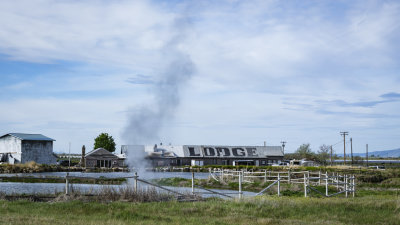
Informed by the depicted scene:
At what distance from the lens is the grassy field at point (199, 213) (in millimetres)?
16269

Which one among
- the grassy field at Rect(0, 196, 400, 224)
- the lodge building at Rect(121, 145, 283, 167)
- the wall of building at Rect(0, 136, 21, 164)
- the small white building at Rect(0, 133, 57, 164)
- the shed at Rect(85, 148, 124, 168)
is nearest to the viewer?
the grassy field at Rect(0, 196, 400, 224)

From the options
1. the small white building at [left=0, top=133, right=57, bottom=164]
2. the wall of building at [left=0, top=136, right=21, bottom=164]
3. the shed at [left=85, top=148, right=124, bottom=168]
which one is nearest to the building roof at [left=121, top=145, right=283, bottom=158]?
the shed at [left=85, top=148, right=124, bottom=168]

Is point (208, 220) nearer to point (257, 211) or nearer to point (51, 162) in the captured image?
point (257, 211)

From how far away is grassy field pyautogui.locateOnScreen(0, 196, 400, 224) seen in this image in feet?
53.4

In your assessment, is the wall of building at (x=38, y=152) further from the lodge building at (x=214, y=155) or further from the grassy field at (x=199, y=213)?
the grassy field at (x=199, y=213)

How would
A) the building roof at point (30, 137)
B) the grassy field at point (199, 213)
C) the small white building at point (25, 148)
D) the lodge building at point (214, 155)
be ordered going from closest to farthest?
the grassy field at point (199, 213)
the small white building at point (25, 148)
the building roof at point (30, 137)
the lodge building at point (214, 155)

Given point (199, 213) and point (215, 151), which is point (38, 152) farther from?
point (199, 213)

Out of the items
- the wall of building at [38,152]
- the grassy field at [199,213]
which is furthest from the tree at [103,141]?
the grassy field at [199,213]

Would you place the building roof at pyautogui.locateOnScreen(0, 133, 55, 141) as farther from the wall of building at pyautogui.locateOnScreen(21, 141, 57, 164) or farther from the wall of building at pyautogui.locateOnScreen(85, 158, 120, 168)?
the wall of building at pyautogui.locateOnScreen(85, 158, 120, 168)

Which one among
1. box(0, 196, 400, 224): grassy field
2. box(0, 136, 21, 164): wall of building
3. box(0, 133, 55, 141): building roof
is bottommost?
box(0, 196, 400, 224): grassy field

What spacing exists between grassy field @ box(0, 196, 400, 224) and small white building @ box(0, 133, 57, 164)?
2621 inches

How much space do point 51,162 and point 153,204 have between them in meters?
71.6

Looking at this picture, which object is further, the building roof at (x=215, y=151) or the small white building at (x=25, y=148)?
the building roof at (x=215, y=151)

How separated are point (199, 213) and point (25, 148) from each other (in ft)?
233
